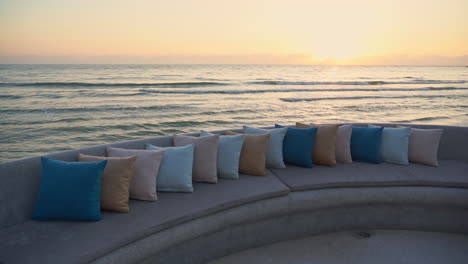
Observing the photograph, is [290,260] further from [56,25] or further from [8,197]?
[56,25]

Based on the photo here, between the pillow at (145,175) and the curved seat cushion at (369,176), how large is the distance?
974mm

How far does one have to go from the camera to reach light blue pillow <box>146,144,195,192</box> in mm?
2277

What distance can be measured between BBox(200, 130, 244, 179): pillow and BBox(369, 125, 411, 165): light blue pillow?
142 centimetres

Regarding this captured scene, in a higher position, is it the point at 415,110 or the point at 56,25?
the point at 56,25

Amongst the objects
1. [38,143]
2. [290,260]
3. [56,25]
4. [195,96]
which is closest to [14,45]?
[56,25]

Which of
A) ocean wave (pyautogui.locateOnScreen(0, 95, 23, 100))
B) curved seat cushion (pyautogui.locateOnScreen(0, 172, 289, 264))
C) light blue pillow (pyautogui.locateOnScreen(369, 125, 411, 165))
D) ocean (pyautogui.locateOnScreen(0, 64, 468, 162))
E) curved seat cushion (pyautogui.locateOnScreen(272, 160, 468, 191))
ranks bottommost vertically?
ocean (pyautogui.locateOnScreen(0, 64, 468, 162))

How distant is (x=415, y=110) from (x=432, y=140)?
29.0 feet

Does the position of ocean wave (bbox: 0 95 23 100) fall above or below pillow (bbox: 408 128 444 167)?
below

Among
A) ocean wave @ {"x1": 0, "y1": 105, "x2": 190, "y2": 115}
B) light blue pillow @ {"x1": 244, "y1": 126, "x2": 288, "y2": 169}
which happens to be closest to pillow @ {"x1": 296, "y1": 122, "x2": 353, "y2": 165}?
Answer: light blue pillow @ {"x1": 244, "y1": 126, "x2": 288, "y2": 169}

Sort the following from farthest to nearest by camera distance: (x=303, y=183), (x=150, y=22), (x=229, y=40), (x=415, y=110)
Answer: (x=229, y=40)
(x=150, y=22)
(x=415, y=110)
(x=303, y=183)

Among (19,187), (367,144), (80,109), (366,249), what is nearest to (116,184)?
(19,187)

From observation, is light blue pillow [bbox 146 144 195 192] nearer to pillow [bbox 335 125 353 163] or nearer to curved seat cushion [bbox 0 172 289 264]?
curved seat cushion [bbox 0 172 289 264]

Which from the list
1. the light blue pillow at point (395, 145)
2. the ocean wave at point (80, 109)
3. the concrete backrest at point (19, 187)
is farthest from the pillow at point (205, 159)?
the ocean wave at point (80, 109)

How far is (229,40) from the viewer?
18.0m
